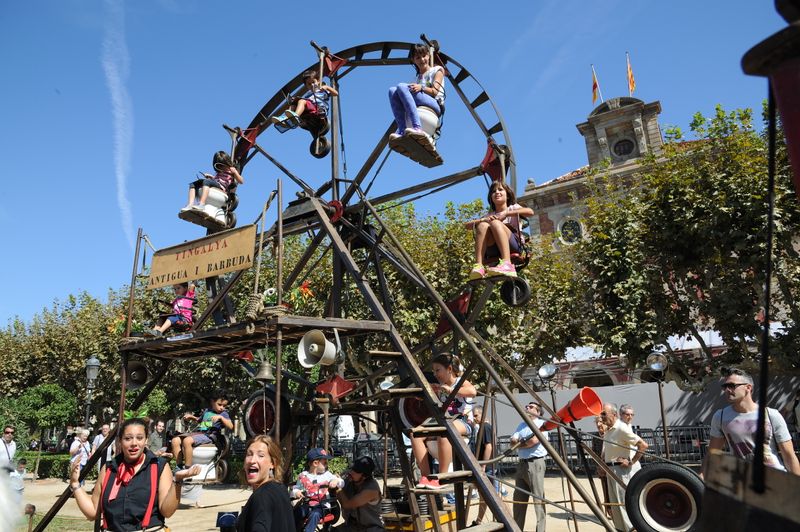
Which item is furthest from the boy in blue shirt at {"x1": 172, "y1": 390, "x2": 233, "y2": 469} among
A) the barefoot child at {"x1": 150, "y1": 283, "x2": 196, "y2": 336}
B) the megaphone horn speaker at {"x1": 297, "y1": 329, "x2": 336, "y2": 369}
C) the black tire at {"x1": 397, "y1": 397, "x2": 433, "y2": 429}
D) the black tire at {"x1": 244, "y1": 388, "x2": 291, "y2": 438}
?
the black tire at {"x1": 397, "y1": 397, "x2": 433, "y2": 429}

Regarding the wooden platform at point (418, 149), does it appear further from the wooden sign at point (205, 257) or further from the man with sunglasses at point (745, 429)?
the man with sunglasses at point (745, 429)

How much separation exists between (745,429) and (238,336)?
5476 mm

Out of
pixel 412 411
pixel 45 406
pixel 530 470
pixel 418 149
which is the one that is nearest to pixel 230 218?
pixel 418 149

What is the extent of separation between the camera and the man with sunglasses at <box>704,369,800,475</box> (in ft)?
14.9

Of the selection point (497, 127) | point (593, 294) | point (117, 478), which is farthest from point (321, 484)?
point (593, 294)

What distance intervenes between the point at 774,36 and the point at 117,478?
4.61 metres

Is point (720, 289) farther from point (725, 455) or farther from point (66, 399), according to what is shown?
point (66, 399)

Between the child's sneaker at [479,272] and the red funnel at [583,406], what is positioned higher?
the child's sneaker at [479,272]

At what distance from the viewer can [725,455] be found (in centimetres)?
169

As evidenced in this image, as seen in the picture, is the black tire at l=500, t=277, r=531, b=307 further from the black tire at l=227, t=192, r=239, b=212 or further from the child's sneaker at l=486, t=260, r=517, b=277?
the black tire at l=227, t=192, r=239, b=212

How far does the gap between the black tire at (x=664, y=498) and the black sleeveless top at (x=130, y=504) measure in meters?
3.91

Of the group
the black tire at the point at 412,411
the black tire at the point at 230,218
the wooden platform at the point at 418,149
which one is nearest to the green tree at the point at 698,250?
the black tire at the point at 412,411

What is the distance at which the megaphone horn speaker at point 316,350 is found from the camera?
6.22 meters

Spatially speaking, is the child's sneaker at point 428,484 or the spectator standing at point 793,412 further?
the spectator standing at point 793,412
